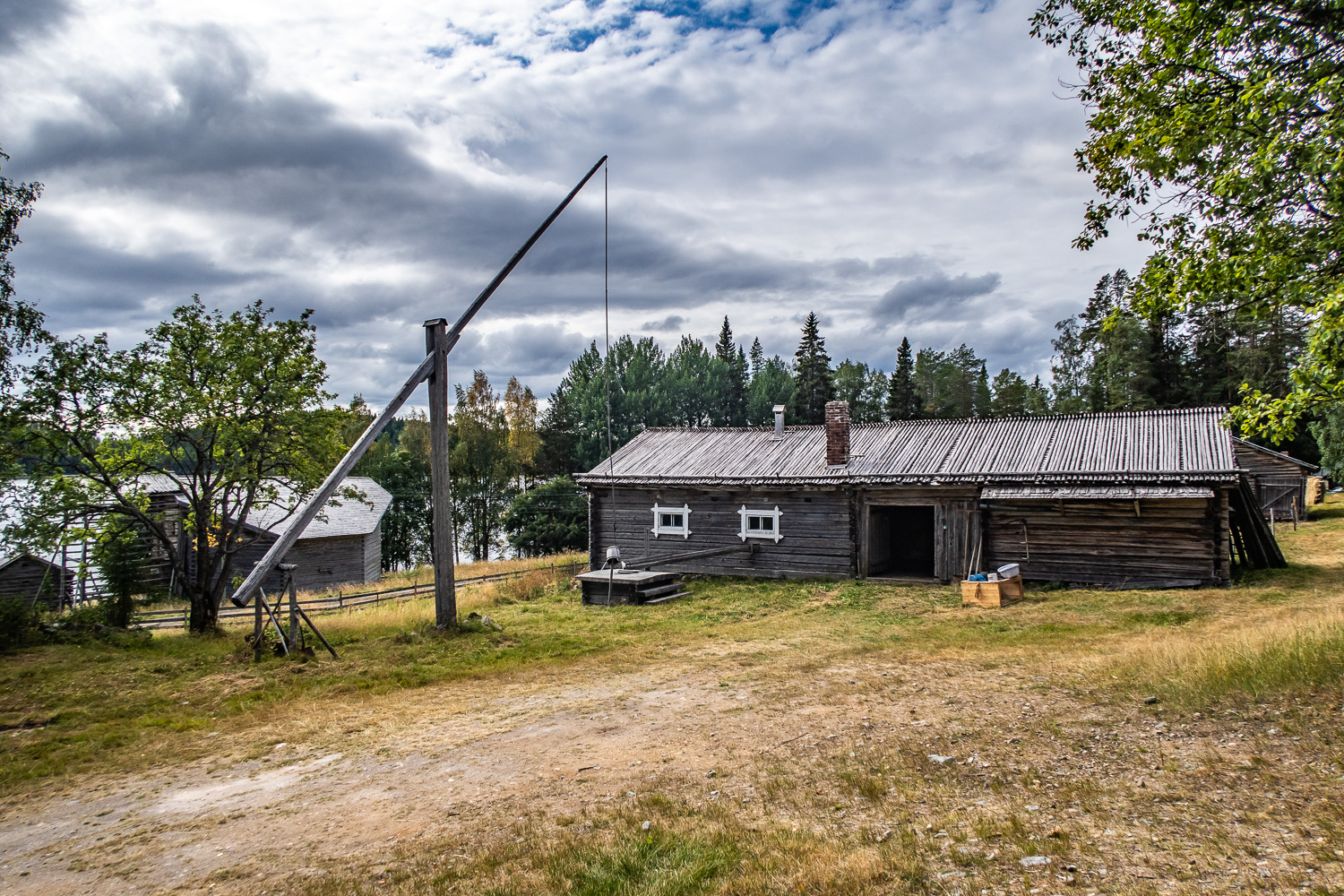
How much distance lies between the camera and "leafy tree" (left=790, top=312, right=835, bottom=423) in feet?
193

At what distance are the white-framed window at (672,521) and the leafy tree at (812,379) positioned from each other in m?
36.1

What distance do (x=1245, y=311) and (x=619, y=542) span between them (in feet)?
59.6

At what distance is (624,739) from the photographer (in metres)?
7.27

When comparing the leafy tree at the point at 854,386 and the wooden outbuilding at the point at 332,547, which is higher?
the leafy tree at the point at 854,386

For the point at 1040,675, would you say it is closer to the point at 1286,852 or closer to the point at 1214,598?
the point at 1286,852

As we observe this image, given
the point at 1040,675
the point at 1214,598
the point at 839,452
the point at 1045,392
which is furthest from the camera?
the point at 1045,392

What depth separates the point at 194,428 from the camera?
15164 mm

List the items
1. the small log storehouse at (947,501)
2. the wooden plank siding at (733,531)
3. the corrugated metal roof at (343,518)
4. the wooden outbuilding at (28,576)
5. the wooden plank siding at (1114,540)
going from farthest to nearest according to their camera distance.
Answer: the corrugated metal roof at (343,518), the wooden outbuilding at (28,576), the wooden plank siding at (733,531), the small log storehouse at (947,501), the wooden plank siding at (1114,540)

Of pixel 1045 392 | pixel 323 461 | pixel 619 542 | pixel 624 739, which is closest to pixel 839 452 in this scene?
pixel 619 542

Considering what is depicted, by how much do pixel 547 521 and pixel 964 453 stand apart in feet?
102

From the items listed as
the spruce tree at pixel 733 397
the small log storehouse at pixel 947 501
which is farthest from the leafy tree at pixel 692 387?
the small log storehouse at pixel 947 501

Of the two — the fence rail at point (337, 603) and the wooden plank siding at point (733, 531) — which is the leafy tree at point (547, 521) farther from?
the wooden plank siding at point (733, 531)

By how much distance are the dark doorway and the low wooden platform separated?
6432mm

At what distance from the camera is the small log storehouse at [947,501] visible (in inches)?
690
